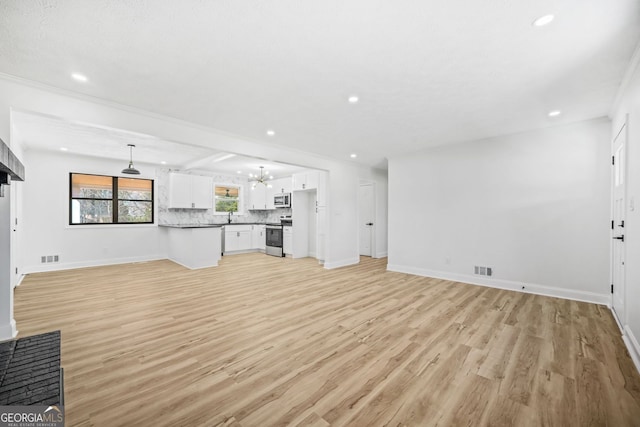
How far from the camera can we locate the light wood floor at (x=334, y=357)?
166 centimetres

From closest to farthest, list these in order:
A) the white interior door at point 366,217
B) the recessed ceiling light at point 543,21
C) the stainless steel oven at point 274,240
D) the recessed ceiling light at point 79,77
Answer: the recessed ceiling light at point 543,21, the recessed ceiling light at point 79,77, the white interior door at point 366,217, the stainless steel oven at point 274,240

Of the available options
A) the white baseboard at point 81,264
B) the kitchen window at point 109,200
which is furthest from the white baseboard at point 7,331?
the kitchen window at point 109,200

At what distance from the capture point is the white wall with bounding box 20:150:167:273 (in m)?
5.44

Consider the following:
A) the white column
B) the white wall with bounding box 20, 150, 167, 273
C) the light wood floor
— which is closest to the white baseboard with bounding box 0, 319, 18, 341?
the white column

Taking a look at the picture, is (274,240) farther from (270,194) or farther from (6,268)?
(6,268)

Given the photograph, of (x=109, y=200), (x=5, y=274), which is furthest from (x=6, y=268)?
(x=109, y=200)

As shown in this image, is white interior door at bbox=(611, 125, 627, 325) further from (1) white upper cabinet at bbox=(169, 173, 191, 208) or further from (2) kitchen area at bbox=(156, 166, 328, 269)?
(1) white upper cabinet at bbox=(169, 173, 191, 208)

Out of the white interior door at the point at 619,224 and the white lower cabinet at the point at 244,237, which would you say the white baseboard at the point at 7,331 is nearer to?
the white lower cabinet at the point at 244,237

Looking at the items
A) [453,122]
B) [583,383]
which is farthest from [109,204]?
[583,383]

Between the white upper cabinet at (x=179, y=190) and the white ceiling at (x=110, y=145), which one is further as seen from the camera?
the white upper cabinet at (x=179, y=190)

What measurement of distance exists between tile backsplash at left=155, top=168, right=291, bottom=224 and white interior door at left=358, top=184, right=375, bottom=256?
2.67 metres

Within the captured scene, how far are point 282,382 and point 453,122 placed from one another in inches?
151

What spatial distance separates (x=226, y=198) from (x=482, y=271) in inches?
287

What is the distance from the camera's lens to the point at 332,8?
1.73 meters
